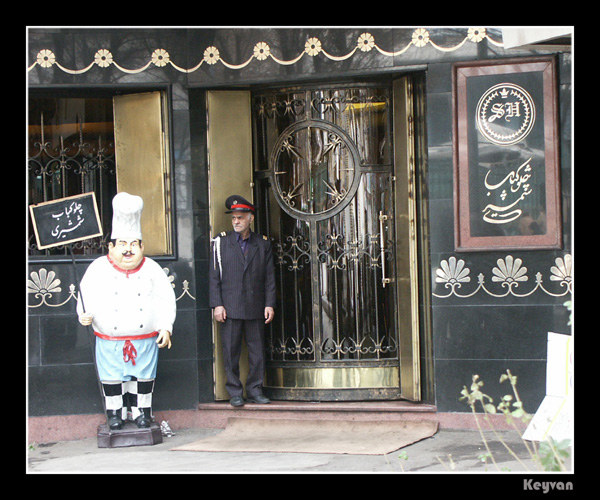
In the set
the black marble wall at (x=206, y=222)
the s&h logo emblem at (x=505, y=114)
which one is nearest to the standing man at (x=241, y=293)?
the black marble wall at (x=206, y=222)

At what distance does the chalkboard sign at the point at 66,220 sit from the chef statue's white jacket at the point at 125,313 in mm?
338

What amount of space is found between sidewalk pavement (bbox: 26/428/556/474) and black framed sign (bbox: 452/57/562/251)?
1.73 m

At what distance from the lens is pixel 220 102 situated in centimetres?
902

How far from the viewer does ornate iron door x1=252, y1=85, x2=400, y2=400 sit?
29.2ft

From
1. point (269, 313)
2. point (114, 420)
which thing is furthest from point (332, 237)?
point (114, 420)

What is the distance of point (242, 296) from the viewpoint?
28.9ft

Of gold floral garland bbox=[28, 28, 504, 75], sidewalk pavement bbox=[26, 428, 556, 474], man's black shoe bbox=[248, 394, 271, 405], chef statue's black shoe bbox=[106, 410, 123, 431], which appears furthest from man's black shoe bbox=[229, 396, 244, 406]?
gold floral garland bbox=[28, 28, 504, 75]

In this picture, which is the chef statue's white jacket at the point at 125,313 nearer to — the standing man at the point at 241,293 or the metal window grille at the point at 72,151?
the standing man at the point at 241,293

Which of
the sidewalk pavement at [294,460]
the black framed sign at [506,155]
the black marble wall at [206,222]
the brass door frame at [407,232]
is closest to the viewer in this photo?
the sidewalk pavement at [294,460]

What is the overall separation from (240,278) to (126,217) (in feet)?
4.41

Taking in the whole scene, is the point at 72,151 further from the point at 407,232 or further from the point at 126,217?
the point at 407,232

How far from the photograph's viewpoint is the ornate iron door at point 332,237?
8.89 metres

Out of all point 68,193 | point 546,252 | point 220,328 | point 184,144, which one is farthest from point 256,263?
point 546,252

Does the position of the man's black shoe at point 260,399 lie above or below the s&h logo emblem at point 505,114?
below
